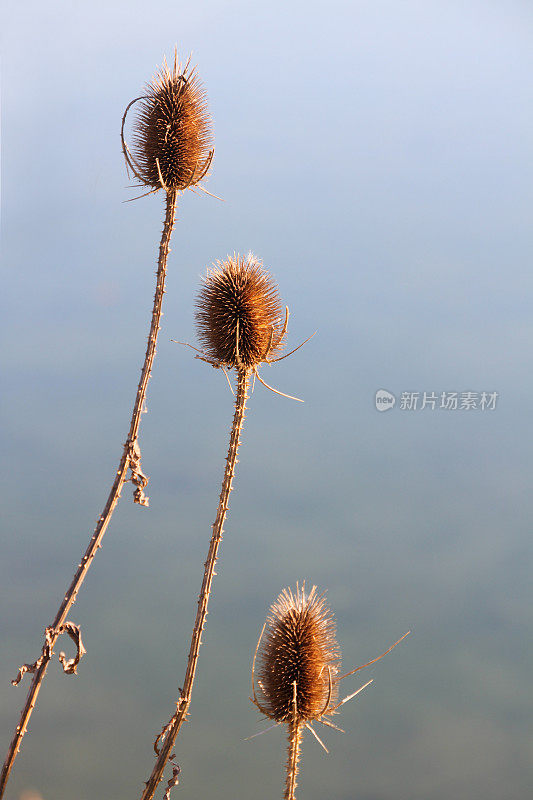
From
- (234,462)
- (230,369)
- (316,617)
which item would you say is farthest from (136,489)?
(316,617)

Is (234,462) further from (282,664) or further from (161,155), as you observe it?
(161,155)

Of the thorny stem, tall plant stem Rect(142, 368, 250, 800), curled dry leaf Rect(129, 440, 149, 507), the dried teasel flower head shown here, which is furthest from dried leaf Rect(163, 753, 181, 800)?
the dried teasel flower head

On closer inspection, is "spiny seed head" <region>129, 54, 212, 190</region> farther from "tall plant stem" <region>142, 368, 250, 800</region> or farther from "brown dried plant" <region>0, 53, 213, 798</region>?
"tall plant stem" <region>142, 368, 250, 800</region>

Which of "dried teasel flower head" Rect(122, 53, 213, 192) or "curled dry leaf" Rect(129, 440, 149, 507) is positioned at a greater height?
"dried teasel flower head" Rect(122, 53, 213, 192)

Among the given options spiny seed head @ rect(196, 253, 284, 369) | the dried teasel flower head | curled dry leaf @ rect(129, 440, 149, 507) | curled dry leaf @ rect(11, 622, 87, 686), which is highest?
the dried teasel flower head

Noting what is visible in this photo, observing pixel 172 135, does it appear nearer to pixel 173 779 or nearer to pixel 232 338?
pixel 232 338

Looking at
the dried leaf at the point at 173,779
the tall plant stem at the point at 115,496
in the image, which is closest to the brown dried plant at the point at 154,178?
the tall plant stem at the point at 115,496
